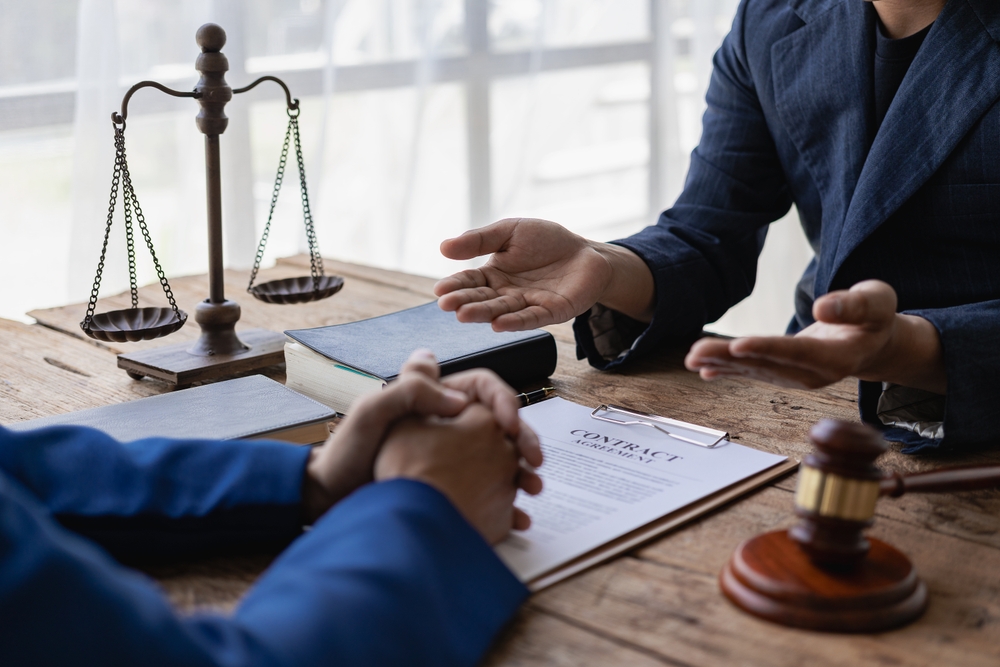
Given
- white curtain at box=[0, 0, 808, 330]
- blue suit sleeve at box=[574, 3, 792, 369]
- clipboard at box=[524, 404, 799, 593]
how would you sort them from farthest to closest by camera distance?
white curtain at box=[0, 0, 808, 330]
blue suit sleeve at box=[574, 3, 792, 369]
clipboard at box=[524, 404, 799, 593]

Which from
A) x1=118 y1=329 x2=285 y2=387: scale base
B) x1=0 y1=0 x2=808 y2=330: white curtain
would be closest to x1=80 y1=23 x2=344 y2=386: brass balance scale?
x1=118 y1=329 x2=285 y2=387: scale base

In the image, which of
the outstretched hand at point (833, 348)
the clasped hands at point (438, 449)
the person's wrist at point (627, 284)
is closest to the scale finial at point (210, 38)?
the person's wrist at point (627, 284)

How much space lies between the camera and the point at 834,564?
0.66m

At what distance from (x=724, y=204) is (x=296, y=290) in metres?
0.67

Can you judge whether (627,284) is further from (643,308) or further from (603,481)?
(603,481)

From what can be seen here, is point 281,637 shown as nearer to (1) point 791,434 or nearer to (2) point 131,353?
(1) point 791,434

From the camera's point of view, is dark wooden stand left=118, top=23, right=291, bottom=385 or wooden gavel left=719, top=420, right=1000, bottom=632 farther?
dark wooden stand left=118, top=23, right=291, bottom=385

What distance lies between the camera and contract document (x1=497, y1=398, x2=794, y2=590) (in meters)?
0.74

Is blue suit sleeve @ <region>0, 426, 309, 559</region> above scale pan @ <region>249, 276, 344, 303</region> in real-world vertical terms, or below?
below

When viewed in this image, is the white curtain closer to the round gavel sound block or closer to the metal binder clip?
the metal binder clip

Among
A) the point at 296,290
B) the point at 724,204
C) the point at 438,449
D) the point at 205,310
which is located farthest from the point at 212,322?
the point at 724,204

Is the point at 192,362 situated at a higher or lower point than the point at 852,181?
lower

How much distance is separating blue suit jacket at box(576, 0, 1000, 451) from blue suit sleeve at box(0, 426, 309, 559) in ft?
1.96

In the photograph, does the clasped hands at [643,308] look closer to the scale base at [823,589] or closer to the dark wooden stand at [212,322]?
the scale base at [823,589]
